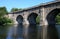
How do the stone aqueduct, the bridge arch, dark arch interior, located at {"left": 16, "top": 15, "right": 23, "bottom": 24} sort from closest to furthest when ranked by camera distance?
1. the stone aqueduct
2. the bridge arch
3. dark arch interior, located at {"left": 16, "top": 15, "right": 23, "bottom": 24}

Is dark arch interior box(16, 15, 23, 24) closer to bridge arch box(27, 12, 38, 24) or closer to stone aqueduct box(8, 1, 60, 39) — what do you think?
stone aqueduct box(8, 1, 60, 39)

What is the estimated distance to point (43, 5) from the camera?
70.8m

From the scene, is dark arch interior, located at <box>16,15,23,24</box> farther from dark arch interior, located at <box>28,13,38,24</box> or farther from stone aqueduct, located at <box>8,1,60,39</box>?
dark arch interior, located at <box>28,13,38,24</box>

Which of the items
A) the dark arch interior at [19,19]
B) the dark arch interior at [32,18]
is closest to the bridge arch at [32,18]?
the dark arch interior at [32,18]

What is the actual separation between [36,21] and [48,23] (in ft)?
74.1

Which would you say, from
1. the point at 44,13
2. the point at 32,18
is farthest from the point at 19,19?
the point at 44,13

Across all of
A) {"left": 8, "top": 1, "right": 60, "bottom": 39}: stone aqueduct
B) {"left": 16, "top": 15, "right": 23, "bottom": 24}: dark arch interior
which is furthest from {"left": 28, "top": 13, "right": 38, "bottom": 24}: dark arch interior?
Result: {"left": 16, "top": 15, "right": 23, "bottom": 24}: dark arch interior

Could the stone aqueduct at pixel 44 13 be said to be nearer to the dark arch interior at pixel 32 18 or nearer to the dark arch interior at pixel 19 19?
the dark arch interior at pixel 32 18

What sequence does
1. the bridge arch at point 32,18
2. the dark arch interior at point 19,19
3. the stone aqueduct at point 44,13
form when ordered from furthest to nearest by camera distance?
1. the dark arch interior at point 19,19
2. the bridge arch at point 32,18
3. the stone aqueduct at point 44,13

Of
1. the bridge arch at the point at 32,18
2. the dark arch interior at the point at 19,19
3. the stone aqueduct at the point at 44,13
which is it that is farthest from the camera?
the dark arch interior at the point at 19,19

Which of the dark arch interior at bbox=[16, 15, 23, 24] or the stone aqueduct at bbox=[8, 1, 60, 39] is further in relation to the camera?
the dark arch interior at bbox=[16, 15, 23, 24]

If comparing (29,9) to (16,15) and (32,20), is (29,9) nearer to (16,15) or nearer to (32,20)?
(32,20)

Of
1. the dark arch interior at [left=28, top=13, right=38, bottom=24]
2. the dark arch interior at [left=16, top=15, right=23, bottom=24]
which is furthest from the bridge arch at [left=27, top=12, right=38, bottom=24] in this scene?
the dark arch interior at [left=16, top=15, right=23, bottom=24]

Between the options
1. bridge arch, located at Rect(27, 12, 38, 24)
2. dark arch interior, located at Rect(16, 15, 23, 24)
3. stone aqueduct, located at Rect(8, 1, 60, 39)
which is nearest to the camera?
stone aqueduct, located at Rect(8, 1, 60, 39)
